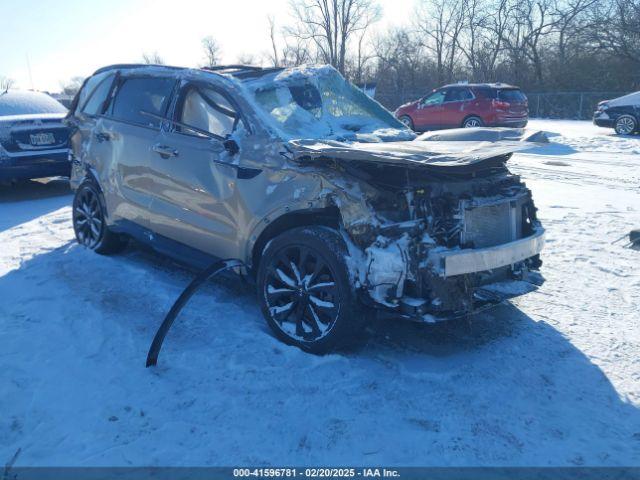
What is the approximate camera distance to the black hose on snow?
3535mm

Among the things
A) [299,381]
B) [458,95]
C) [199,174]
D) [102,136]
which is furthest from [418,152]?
[458,95]

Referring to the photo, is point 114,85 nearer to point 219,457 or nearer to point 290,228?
point 290,228

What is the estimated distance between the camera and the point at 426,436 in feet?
9.36

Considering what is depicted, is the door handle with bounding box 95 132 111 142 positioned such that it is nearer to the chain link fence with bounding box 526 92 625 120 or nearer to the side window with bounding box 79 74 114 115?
the side window with bounding box 79 74 114 115

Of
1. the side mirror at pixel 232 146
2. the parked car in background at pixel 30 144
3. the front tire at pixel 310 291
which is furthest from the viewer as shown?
the parked car in background at pixel 30 144

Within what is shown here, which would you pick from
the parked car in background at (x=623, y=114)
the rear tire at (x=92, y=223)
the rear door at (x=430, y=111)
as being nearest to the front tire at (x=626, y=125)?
the parked car in background at (x=623, y=114)

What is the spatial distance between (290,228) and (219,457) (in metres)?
Result: 1.68

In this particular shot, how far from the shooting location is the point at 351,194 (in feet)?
11.2

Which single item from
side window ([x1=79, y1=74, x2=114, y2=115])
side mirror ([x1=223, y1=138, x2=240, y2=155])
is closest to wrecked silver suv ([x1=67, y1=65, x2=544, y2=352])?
side mirror ([x1=223, y1=138, x2=240, y2=155])

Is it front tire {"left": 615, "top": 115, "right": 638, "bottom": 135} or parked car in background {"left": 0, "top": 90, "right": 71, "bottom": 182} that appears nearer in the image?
parked car in background {"left": 0, "top": 90, "right": 71, "bottom": 182}

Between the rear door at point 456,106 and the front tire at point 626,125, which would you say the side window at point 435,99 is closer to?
the rear door at point 456,106

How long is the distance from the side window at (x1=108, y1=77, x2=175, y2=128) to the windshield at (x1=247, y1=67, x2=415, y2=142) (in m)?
0.94

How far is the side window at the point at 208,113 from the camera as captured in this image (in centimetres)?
420

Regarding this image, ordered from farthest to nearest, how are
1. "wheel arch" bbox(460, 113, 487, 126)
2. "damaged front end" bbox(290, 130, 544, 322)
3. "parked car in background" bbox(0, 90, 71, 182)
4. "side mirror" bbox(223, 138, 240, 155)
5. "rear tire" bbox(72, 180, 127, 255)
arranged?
"wheel arch" bbox(460, 113, 487, 126) < "parked car in background" bbox(0, 90, 71, 182) < "rear tire" bbox(72, 180, 127, 255) < "side mirror" bbox(223, 138, 240, 155) < "damaged front end" bbox(290, 130, 544, 322)
